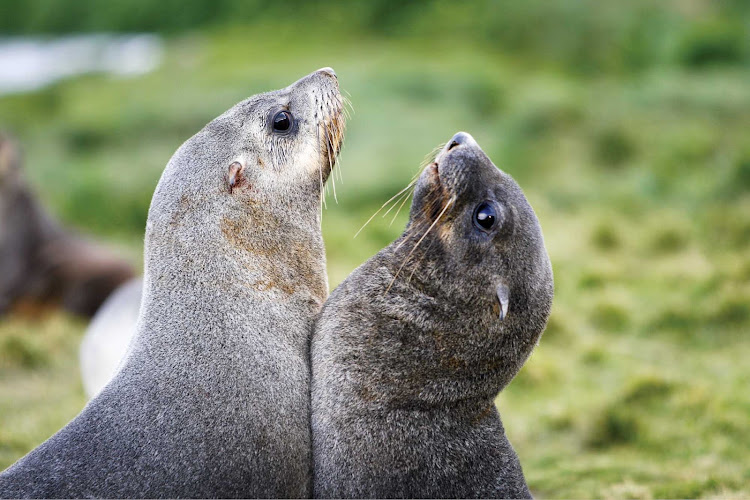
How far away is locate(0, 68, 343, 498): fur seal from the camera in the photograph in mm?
3941

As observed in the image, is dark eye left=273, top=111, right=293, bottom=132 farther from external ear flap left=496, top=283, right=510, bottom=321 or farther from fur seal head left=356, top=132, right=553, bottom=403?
external ear flap left=496, top=283, right=510, bottom=321

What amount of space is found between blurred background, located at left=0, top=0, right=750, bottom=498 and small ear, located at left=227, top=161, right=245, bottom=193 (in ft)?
8.63

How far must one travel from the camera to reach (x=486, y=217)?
13.9ft

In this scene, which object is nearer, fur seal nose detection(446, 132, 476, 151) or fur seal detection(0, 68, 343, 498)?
fur seal detection(0, 68, 343, 498)

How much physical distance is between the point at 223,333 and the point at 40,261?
696 centimetres

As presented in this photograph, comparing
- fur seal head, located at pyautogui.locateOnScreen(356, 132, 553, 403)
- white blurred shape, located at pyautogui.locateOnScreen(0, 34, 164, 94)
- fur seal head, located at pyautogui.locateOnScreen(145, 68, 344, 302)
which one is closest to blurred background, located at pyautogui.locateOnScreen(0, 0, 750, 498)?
white blurred shape, located at pyautogui.locateOnScreen(0, 34, 164, 94)

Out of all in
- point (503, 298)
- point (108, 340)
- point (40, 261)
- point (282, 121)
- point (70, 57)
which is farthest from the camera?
point (70, 57)

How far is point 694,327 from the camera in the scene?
827cm

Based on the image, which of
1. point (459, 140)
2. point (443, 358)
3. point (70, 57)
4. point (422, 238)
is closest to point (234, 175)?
point (422, 238)

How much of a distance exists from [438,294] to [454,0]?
63.7 ft

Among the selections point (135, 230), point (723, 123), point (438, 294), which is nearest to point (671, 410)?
point (438, 294)

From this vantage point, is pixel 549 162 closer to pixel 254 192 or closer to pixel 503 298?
pixel 254 192

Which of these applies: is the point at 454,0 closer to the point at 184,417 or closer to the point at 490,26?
the point at 490,26

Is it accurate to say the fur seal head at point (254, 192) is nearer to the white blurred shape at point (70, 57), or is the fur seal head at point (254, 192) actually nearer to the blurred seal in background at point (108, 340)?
the blurred seal in background at point (108, 340)
